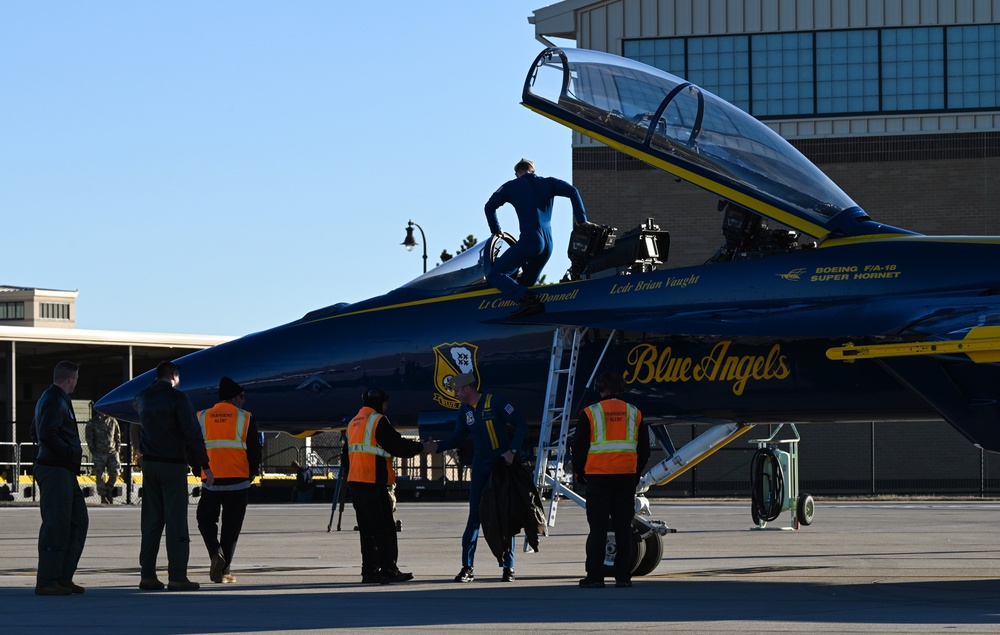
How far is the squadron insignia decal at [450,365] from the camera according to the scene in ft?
47.2

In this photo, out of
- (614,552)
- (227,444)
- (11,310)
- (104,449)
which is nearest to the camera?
(614,552)

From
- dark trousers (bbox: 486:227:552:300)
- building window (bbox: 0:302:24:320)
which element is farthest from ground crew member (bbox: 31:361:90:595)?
building window (bbox: 0:302:24:320)

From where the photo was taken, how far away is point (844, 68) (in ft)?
123

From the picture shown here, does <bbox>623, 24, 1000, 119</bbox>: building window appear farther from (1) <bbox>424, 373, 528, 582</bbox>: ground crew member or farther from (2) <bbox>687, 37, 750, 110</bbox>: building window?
(1) <bbox>424, 373, 528, 582</bbox>: ground crew member

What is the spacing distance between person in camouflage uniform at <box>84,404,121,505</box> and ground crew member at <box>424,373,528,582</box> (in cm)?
1940

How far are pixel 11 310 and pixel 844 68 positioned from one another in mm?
95175

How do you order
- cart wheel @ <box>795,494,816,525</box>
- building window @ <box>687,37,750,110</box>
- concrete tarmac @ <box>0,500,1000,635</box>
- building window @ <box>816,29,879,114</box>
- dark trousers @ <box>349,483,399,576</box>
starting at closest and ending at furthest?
1. concrete tarmac @ <box>0,500,1000,635</box>
2. dark trousers @ <box>349,483,399,576</box>
3. cart wheel @ <box>795,494,816,525</box>
4. building window @ <box>816,29,879,114</box>
5. building window @ <box>687,37,750,110</box>

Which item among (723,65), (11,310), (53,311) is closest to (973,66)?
(723,65)

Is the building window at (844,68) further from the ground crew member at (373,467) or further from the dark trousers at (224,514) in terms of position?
the dark trousers at (224,514)

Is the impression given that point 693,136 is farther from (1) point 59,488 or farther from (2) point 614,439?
(1) point 59,488

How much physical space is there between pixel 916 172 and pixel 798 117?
3.29 m

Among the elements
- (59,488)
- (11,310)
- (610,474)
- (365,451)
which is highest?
(11,310)

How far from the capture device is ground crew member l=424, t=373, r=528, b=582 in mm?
13055

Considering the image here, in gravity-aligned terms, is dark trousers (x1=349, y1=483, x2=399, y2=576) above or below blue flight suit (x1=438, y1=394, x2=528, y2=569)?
below
